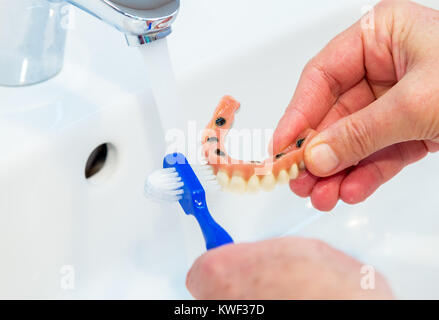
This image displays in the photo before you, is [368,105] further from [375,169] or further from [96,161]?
[96,161]

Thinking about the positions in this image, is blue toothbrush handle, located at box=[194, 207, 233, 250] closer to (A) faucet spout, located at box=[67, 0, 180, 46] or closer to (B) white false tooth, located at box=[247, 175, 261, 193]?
(B) white false tooth, located at box=[247, 175, 261, 193]

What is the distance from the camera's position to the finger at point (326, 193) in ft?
1.87

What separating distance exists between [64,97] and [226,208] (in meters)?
0.29

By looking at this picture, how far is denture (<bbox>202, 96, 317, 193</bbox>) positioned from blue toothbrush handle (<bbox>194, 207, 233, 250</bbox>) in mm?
35

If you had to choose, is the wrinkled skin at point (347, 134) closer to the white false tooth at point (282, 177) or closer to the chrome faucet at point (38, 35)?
the white false tooth at point (282, 177)

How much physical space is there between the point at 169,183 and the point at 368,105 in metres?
0.21

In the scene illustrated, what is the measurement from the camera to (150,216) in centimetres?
65

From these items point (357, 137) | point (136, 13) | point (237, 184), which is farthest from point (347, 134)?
point (136, 13)

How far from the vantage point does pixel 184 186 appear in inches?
19.4

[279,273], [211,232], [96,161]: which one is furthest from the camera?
[96,161]

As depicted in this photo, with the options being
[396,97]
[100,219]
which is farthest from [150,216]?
[396,97]

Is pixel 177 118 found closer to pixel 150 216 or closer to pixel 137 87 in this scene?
pixel 137 87

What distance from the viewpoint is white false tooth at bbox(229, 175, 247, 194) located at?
1.57 ft

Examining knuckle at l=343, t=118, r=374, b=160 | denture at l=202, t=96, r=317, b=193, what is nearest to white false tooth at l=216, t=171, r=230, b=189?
denture at l=202, t=96, r=317, b=193
